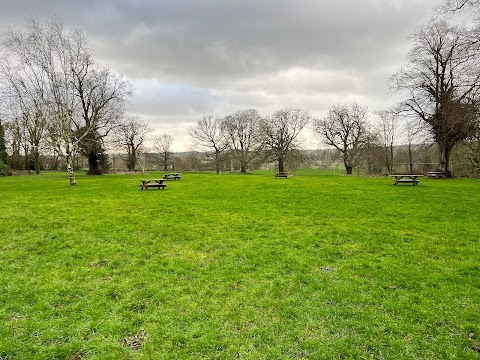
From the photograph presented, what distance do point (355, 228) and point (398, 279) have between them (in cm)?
340

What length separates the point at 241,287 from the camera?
16.0 ft

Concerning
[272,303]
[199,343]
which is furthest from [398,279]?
[199,343]

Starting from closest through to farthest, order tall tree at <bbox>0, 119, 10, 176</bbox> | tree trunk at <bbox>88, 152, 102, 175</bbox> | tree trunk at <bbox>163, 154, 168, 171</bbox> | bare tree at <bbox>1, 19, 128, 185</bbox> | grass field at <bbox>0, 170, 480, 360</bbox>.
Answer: grass field at <bbox>0, 170, 480, 360</bbox>, bare tree at <bbox>1, 19, 128, 185</bbox>, tall tree at <bbox>0, 119, 10, 176</bbox>, tree trunk at <bbox>88, 152, 102, 175</bbox>, tree trunk at <bbox>163, 154, 168, 171</bbox>

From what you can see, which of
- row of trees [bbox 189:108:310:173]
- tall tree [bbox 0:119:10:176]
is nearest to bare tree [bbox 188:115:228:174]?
row of trees [bbox 189:108:310:173]

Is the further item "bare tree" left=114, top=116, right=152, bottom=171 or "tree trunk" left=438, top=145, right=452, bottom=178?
"bare tree" left=114, top=116, right=152, bottom=171

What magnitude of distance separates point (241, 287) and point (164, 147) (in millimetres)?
64087

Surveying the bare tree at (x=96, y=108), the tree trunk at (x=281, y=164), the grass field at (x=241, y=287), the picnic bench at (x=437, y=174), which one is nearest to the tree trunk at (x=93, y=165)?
the bare tree at (x=96, y=108)

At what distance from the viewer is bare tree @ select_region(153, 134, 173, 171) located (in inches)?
2522

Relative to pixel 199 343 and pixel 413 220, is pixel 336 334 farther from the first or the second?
pixel 413 220

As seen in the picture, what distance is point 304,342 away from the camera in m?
3.43

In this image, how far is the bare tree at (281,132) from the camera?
42.1 metres

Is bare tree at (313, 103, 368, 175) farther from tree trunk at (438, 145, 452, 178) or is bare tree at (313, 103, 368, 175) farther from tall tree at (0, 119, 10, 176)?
tall tree at (0, 119, 10, 176)

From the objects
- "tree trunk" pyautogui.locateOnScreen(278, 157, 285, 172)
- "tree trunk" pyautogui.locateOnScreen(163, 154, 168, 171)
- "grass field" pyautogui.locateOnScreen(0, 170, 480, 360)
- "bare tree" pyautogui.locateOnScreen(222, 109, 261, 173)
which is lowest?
"grass field" pyautogui.locateOnScreen(0, 170, 480, 360)

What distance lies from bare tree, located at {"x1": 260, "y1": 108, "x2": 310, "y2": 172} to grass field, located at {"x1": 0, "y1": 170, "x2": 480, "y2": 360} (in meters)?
32.8
